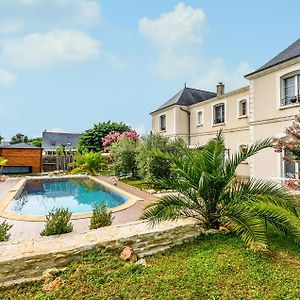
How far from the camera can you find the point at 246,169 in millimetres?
18484

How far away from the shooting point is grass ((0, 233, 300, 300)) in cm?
391

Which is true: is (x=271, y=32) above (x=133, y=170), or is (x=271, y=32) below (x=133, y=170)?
above

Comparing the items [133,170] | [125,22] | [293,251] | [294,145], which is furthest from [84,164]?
[293,251]

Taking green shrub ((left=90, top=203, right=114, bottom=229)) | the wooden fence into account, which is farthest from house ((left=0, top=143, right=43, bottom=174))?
green shrub ((left=90, top=203, right=114, bottom=229))

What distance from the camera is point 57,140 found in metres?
52.6

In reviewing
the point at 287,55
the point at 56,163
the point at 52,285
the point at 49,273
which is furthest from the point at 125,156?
the point at 52,285

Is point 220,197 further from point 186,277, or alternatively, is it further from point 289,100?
point 289,100

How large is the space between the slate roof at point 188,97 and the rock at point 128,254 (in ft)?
69.3

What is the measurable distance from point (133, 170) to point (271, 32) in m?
13.7

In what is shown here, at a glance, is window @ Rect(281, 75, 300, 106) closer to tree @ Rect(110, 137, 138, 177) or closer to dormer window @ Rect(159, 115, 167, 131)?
tree @ Rect(110, 137, 138, 177)

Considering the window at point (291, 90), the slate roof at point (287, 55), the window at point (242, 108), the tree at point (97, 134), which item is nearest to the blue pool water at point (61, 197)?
the window at point (291, 90)

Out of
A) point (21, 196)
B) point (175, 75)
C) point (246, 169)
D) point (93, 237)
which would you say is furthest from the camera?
point (175, 75)

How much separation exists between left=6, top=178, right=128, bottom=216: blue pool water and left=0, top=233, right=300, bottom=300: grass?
6.03 meters

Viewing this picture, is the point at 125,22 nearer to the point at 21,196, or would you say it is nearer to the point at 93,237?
the point at 21,196
